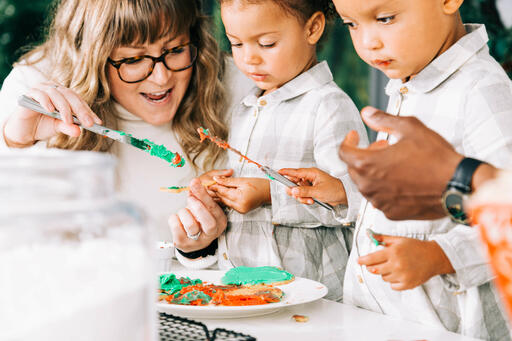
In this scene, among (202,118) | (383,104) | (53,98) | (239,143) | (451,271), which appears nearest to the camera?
(451,271)

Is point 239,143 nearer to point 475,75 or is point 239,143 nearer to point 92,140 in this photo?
point 92,140

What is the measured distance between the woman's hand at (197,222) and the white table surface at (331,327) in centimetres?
53

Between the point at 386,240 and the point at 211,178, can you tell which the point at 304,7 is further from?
the point at 386,240

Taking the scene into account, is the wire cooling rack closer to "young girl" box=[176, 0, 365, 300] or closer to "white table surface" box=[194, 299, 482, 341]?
"white table surface" box=[194, 299, 482, 341]

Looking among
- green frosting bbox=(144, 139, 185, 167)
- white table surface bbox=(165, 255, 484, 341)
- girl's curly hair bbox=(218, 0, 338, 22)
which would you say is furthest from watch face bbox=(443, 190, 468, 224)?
girl's curly hair bbox=(218, 0, 338, 22)

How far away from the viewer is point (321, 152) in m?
1.57

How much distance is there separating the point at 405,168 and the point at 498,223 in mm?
185

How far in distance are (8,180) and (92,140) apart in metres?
Result: 1.44

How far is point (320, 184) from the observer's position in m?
1.41

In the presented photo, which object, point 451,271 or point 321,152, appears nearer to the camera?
point 451,271

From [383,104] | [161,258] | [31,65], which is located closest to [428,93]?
[161,258]

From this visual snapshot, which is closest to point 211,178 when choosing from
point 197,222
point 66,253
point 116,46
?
point 197,222

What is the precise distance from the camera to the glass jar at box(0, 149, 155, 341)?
0.49 m

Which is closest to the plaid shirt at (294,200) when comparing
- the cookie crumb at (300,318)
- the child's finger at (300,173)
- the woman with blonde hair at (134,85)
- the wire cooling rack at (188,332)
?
the child's finger at (300,173)
